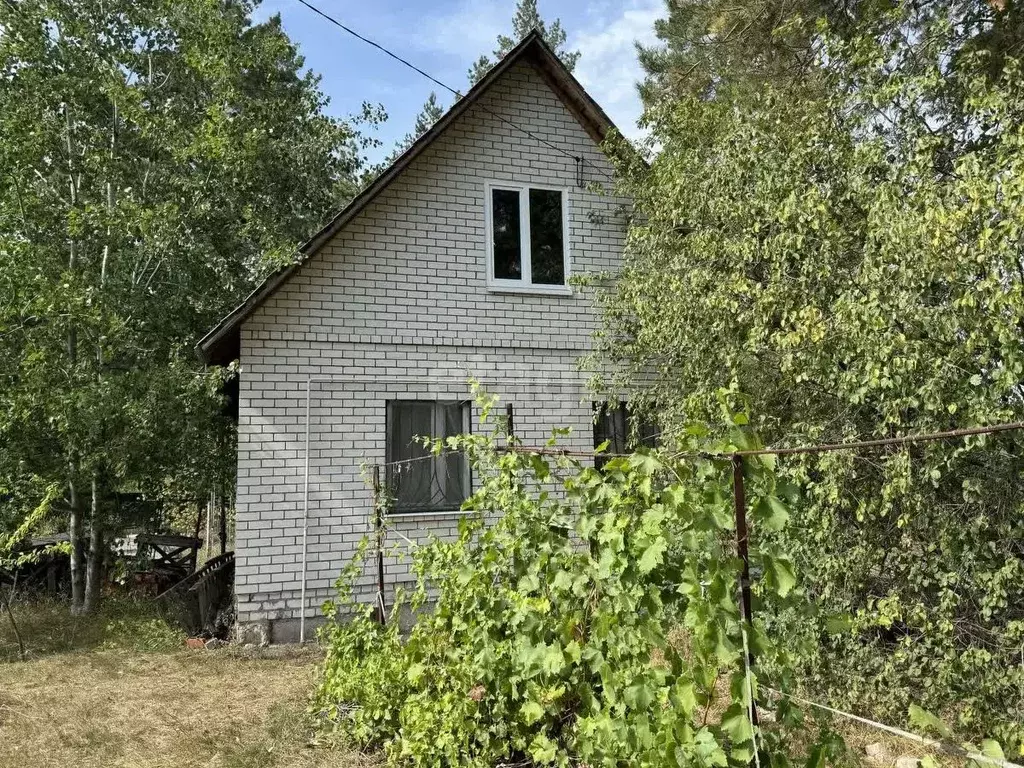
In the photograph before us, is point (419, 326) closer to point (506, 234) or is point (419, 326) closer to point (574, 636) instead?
point (506, 234)

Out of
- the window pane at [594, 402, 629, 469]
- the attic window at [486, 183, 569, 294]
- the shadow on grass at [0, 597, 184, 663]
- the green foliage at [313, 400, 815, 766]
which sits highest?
the attic window at [486, 183, 569, 294]

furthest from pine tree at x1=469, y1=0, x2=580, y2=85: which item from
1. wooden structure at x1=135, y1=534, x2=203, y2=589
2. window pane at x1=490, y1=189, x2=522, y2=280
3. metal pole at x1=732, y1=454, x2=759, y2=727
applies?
metal pole at x1=732, y1=454, x2=759, y2=727

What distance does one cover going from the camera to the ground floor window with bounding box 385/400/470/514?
795 centimetres

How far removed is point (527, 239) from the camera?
886 centimetres

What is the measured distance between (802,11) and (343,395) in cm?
674

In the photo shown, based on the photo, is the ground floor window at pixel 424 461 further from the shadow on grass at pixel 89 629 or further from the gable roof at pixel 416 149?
the shadow on grass at pixel 89 629

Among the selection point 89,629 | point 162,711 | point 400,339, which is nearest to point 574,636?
point 162,711

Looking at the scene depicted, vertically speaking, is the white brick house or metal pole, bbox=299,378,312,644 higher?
the white brick house

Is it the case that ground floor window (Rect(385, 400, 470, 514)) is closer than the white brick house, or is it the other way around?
the white brick house

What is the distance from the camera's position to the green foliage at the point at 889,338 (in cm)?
396

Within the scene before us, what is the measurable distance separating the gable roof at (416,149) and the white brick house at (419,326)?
0.03m

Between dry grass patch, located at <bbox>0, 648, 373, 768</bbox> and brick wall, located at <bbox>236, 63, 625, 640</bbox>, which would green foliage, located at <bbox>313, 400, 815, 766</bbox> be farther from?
brick wall, located at <bbox>236, 63, 625, 640</bbox>

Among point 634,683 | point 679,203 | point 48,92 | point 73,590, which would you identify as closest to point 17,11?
point 48,92

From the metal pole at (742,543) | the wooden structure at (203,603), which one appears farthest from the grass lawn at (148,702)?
the metal pole at (742,543)
